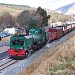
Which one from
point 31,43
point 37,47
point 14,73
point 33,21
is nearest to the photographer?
point 14,73

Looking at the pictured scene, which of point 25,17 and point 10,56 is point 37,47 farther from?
point 25,17

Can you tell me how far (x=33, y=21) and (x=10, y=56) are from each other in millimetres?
58431

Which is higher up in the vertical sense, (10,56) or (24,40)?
(24,40)

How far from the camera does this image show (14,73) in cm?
2327

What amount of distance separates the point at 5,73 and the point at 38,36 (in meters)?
17.0

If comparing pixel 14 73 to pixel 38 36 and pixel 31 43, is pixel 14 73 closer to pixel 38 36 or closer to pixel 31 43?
pixel 31 43

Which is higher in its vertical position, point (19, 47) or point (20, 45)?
point (20, 45)

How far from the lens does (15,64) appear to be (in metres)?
28.3

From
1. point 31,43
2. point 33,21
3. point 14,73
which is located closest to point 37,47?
point 31,43

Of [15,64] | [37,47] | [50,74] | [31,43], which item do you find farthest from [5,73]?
[37,47]

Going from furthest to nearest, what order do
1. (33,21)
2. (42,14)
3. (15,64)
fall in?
(42,14)
(33,21)
(15,64)

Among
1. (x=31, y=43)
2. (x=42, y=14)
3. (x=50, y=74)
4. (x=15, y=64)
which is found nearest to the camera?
(x=50, y=74)

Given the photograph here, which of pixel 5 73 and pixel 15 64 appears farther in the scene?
pixel 15 64

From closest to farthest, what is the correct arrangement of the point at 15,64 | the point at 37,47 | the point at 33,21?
the point at 15,64, the point at 37,47, the point at 33,21
